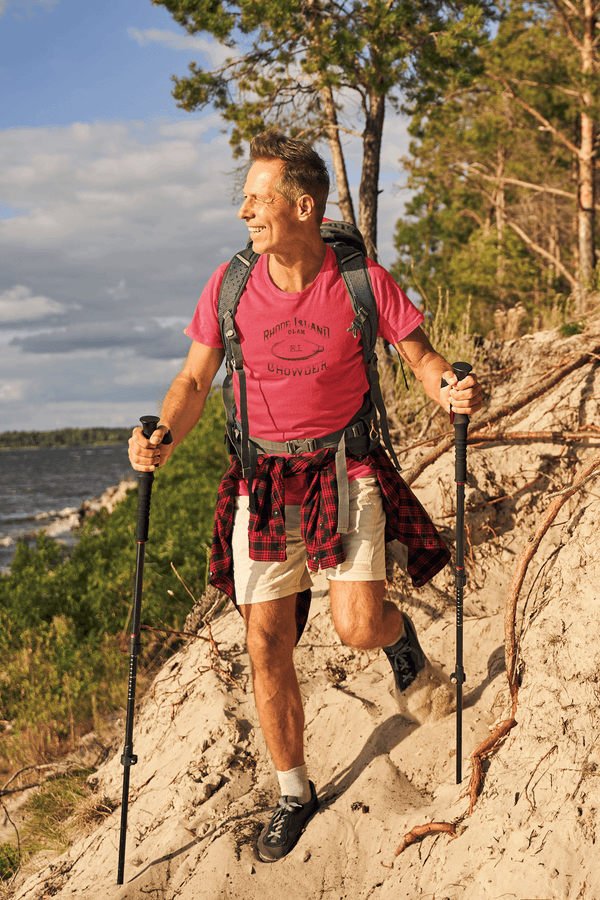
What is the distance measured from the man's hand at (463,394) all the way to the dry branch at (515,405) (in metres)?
1.67

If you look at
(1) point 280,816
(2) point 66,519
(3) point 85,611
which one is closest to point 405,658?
(1) point 280,816

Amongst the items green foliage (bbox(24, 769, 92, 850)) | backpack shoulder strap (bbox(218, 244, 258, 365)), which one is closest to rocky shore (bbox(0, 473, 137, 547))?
green foliage (bbox(24, 769, 92, 850))

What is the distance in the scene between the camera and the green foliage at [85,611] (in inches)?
238

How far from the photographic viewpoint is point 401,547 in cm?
427

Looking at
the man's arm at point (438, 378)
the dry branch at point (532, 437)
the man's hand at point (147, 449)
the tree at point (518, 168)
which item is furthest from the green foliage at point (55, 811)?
the tree at point (518, 168)

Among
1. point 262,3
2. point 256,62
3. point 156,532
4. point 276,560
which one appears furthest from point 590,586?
point 256,62

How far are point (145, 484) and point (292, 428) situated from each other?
2.36 feet

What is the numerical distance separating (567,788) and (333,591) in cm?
121

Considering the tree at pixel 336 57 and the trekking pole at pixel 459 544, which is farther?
the tree at pixel 336 57

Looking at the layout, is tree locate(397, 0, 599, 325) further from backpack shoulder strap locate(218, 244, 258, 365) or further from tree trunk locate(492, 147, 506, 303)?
backpack shoulder strap locate(218, 244, 258, 365)

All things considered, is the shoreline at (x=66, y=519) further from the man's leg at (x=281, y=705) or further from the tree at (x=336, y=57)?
the man's leg at (x=281, y=705)

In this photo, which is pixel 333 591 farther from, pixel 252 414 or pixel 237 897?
pixel 237 897

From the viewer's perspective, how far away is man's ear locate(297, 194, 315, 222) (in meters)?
2.86

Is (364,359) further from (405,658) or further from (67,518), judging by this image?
(67,518)
